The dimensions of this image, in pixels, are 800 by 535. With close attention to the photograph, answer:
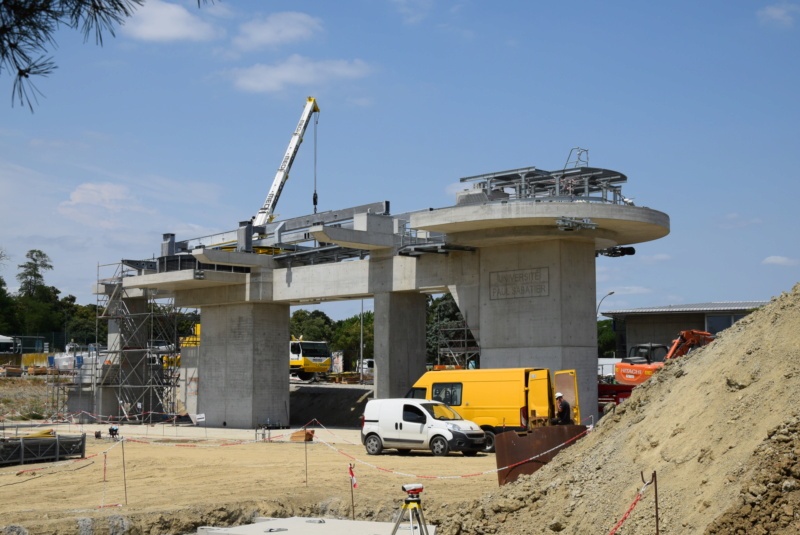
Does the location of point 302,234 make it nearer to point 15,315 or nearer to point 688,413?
point 688,413

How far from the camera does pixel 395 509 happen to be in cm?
1514

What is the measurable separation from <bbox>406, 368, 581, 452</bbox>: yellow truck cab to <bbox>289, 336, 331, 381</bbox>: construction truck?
36.6 metres

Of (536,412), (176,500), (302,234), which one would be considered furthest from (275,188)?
(176,500)

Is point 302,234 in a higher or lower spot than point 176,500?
higher

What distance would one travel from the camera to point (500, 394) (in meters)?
25.4

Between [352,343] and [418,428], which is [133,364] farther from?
[352,343]

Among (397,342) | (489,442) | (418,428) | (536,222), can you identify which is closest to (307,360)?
(397,342)

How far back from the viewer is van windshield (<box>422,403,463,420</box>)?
24.5 m

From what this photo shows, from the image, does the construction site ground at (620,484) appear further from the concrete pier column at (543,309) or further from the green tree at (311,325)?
the green tree at (311,325)

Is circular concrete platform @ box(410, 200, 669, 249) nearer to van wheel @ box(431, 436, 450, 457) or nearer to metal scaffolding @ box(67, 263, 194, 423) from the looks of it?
van wheel @ box(431, 436, 450, 457)

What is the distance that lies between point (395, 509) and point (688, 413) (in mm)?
5557

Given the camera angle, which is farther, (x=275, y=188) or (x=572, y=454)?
(x=275, y=188)

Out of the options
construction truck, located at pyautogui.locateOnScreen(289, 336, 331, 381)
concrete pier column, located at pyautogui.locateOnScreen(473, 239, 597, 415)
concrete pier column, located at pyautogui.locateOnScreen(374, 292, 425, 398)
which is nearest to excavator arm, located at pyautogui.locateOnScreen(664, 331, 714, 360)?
concrete pier column, located at pyautogui.locateOnScreen(473, 239, 597, 415)

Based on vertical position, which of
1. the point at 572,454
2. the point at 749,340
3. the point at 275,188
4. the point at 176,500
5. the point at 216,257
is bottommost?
the point at 176,500
